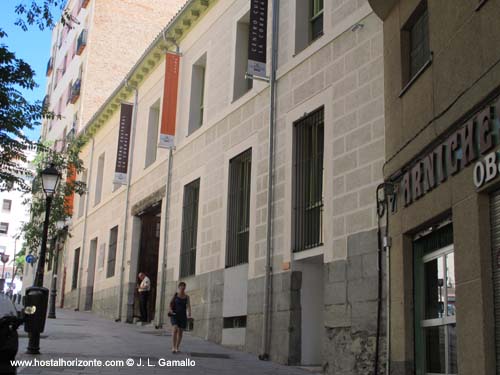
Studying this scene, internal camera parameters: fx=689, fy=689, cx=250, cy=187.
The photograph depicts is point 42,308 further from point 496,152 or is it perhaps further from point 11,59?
point 496,152

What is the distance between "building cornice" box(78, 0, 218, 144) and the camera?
1903cm

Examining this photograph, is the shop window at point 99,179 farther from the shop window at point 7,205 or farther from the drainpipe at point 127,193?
the shop window at point 7,205

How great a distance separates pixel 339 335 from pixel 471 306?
3735 millimetres

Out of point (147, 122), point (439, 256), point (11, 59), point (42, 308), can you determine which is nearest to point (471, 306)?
point (439, 256)

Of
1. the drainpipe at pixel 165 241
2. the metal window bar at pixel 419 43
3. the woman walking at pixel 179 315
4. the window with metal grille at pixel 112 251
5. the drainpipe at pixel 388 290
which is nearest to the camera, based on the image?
the drainpipe at pixel 388 290

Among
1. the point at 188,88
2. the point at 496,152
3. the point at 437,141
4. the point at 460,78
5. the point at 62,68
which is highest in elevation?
the point at 62,68

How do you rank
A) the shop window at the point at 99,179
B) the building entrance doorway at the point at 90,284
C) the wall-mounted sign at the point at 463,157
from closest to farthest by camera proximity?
the wall-mounted sign at the point at 463,157, the building entrance doorway at the point at 90,284, the shop window at the point at 99,179

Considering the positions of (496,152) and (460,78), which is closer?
(496,152)

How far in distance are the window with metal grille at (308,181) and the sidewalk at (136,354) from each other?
93.4 inches

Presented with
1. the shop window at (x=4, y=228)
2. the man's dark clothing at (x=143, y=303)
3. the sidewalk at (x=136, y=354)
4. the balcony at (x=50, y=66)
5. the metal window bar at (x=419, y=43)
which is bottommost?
the sidewalk at (x=136, y=354)

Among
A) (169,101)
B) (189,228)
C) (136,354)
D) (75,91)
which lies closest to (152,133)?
(169,101)

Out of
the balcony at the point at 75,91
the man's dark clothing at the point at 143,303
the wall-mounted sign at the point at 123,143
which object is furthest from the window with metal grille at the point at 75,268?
the man's dark clothing at the point at 143,303

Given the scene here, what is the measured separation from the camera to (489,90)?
274 inches

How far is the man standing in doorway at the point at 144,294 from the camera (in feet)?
64.1
